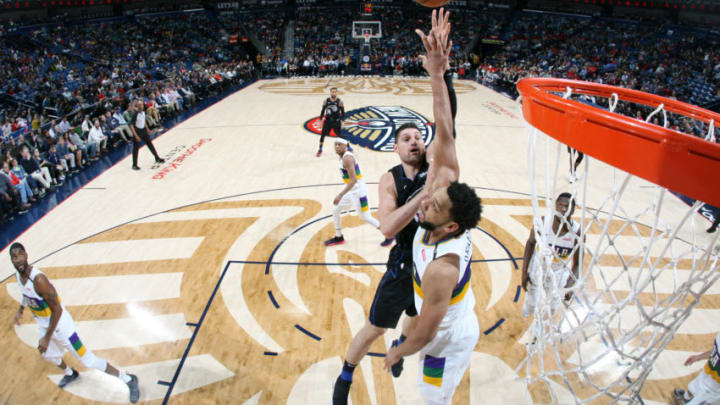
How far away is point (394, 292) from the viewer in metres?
3.08

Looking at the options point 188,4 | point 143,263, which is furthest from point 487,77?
point 188,4

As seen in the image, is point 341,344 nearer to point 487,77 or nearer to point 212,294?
point 212,294

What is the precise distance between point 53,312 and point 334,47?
27.1m

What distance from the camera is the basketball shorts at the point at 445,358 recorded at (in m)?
2.48

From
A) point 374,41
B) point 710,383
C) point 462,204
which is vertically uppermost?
point 374,41

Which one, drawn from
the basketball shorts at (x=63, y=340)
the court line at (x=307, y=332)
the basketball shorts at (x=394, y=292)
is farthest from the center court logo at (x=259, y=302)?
the basketball shorts at (x=394, y=292)

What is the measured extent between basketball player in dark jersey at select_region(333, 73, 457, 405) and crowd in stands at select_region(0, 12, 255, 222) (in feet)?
24.2

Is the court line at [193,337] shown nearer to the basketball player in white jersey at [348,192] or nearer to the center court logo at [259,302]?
the center court logo at [259,302]

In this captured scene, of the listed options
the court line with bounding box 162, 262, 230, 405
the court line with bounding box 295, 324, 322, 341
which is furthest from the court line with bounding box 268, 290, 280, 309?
the court line with bounding box 162, 262, 230, 405

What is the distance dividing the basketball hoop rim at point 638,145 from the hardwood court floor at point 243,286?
99.6 inches

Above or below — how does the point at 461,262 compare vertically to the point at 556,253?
above

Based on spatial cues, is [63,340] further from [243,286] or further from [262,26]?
[262,26]

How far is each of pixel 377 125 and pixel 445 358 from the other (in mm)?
10316

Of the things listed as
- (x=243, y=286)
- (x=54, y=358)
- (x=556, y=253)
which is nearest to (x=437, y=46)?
(x=556, y=253)
